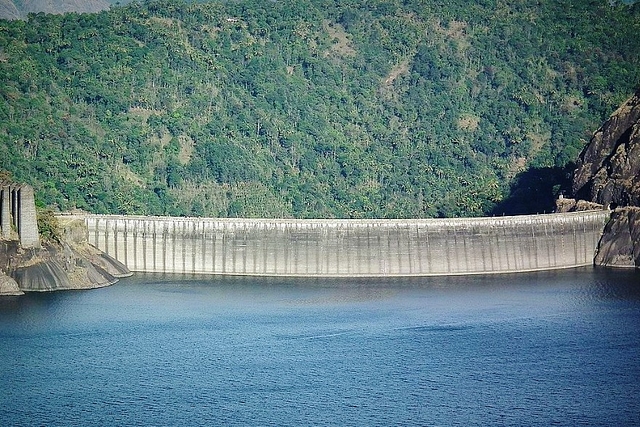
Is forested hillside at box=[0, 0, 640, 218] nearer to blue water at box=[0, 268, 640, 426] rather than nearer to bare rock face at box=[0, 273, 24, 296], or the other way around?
bare rock face at box=[0, 273, 24, 296]

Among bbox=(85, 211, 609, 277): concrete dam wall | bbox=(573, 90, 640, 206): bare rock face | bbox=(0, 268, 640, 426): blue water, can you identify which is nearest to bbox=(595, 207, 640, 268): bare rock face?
bbox=(573, 90, 640, 206): bare rock face

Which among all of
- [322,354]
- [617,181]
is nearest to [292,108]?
[617,181]

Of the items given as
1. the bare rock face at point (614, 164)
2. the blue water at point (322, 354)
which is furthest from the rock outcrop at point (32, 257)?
the bare rock face at point (614, 164)

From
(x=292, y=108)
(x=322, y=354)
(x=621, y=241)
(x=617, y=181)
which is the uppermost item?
(x=292, y=108)

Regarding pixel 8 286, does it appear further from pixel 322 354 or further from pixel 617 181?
pixel 617 181

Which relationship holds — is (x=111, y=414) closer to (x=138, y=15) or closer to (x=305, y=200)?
(x=305, y=200)

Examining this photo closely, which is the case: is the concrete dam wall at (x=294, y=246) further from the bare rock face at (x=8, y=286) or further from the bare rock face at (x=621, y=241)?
the bare rock face at (x=8, y=286)

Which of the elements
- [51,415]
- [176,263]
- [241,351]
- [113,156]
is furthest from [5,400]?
[113,156]

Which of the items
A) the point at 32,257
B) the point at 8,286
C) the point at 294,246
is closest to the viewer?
the point at 8,286
